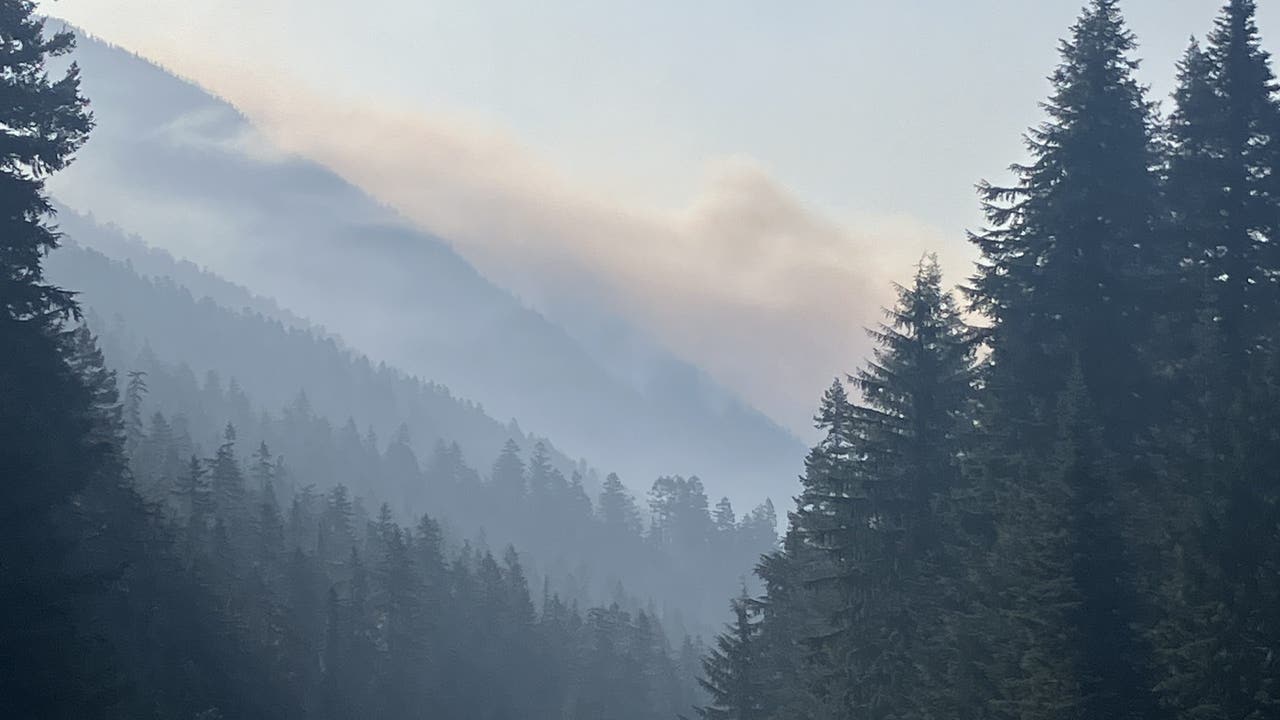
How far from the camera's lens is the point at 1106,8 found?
Answer: 32.7 metres

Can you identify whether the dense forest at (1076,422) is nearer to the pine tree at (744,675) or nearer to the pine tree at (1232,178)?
the pine tree at (1232,178)

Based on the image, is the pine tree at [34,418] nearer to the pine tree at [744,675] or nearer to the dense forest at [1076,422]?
the dense forest at [1076,422]

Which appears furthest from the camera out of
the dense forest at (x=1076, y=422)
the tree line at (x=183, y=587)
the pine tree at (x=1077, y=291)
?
the pine tree at (x=1077, y=291)

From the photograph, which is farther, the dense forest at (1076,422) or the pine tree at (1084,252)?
the pine tree at (1084,252)

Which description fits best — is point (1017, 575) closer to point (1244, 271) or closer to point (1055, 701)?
point (1055, 701)

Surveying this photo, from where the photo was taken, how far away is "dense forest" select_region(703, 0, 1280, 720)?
24688 mm

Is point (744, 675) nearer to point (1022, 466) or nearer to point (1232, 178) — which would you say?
point (1022, 466)

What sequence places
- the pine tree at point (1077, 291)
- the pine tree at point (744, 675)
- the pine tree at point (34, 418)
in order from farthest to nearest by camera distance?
1. the pine tree at point (744, 675)
2. the pine tree at point (1077, 291)
3. the pine tree at point (34, 418)

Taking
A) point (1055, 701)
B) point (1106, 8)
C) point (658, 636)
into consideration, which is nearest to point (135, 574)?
point (1055, 701)

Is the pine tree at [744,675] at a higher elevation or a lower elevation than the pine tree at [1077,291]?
lower

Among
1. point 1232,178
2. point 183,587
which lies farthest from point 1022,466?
point 183,587

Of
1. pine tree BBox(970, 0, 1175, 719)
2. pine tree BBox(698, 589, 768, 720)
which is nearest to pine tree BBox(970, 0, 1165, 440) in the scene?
pine tree BBox(970, 0, 1175, 719)

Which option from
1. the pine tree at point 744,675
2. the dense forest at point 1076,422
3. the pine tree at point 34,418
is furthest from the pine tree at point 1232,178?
the pine tree at point 34,418

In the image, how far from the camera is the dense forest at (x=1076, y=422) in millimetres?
24688
